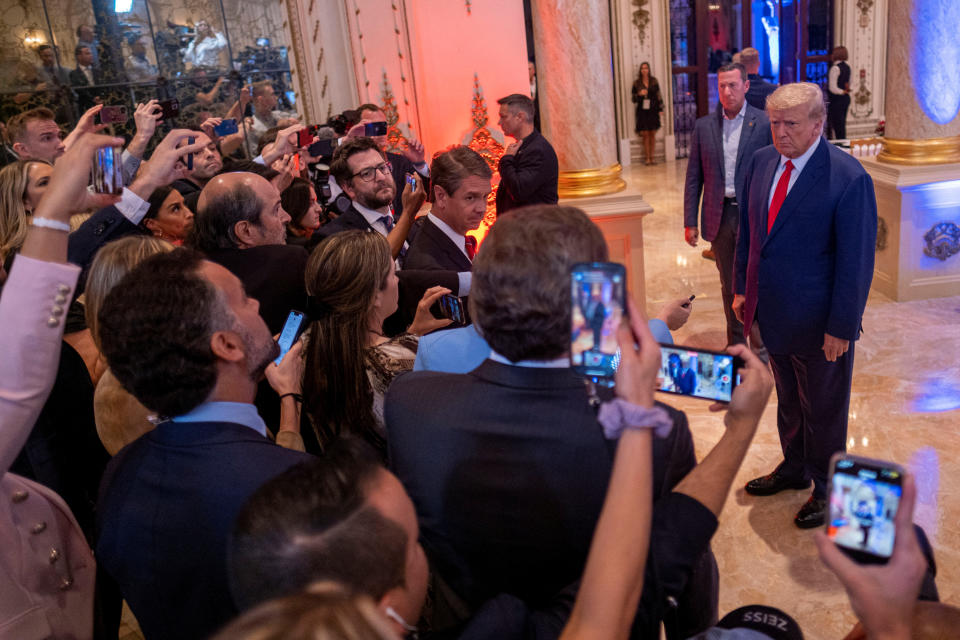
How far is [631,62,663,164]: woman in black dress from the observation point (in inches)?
468

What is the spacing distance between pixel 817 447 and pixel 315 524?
8.14 feet

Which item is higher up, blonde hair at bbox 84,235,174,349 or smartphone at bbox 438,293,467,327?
blonde hair at bbox 84,235,174,349

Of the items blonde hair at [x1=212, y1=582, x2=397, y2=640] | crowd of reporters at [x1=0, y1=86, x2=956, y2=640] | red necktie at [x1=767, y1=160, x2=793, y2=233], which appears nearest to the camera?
blonde hair at [x1=212, y1=582, x2=397, y2=640]

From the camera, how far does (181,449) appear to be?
132cm

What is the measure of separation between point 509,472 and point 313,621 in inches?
19.7

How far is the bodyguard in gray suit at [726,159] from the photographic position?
4145mm

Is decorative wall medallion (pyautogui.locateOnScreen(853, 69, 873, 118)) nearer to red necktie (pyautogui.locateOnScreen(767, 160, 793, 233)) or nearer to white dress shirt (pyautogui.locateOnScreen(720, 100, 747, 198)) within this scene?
white dress shirt (pyautogui.locateOnScreen(720, 100, 747, 198))

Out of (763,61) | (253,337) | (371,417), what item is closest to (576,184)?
(371,417)

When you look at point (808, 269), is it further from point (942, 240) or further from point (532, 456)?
point (942, 240)

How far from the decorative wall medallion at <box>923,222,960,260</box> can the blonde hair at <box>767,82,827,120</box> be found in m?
2.72

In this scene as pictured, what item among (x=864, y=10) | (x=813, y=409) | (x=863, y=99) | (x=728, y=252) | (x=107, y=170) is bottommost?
(x=813, y=409)

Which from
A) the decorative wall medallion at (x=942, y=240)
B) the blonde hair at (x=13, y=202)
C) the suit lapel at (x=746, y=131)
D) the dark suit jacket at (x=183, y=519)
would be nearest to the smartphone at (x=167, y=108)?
the blonde hair at (x=13, y=202)

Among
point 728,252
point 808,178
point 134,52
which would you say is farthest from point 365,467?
point 134,52

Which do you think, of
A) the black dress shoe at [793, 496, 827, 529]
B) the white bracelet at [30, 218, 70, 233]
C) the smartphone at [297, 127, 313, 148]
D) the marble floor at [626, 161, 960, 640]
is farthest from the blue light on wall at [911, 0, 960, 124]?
the white bracelet at [30, 218, 70, 233]
